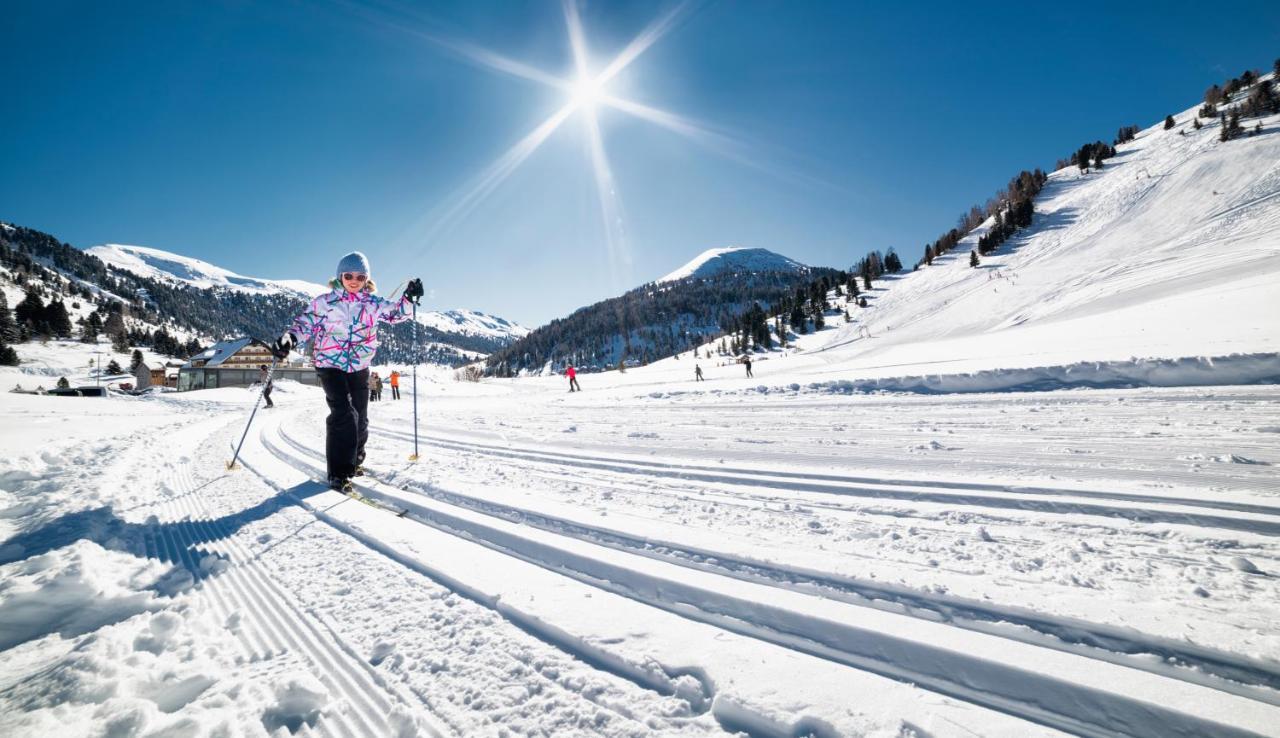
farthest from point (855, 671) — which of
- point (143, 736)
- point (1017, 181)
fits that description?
point (1017, 181)

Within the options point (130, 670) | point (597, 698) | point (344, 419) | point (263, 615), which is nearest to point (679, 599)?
point (597, 698)

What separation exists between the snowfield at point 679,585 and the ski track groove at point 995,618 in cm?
1

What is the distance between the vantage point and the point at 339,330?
4.55m

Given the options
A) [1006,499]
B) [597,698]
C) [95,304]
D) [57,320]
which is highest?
[95,304]

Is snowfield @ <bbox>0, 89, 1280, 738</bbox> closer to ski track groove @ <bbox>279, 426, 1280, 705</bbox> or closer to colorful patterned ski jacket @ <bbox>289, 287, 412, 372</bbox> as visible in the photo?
ski track groove @ <bbox>279, 426, 1280, 705</bbox>

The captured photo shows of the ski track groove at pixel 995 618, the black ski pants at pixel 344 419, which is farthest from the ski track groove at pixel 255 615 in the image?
the ski track groove at pixel 995 618

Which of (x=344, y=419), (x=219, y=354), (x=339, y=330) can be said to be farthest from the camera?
(x=219, y=354)

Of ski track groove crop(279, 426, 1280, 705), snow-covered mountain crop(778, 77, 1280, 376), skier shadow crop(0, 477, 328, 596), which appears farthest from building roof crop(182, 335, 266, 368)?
ski track groove crop(279, 426, 1280, 705)

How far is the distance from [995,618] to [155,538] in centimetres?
470

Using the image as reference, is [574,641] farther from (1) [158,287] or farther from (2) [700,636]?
(1) [158,287]

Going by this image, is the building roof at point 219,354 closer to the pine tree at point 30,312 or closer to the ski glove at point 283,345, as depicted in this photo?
the pine tree at point 30,312

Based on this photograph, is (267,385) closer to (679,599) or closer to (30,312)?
(679,599)

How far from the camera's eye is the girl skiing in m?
4.34

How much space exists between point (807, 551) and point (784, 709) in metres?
1.18
